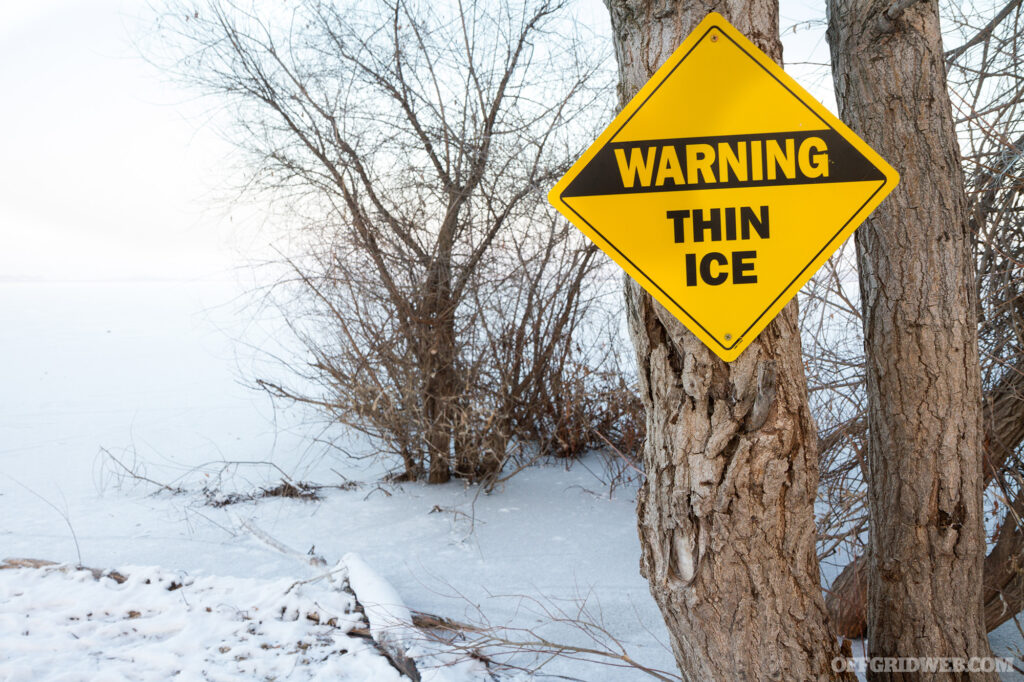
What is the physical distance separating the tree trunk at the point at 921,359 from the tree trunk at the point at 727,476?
0.66 m

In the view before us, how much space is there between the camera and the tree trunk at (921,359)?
2479mm

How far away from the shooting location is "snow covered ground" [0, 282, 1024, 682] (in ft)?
11.1

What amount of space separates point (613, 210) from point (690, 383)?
0.50 meters

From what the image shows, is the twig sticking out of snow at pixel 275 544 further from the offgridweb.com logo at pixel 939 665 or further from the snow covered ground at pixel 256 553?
the offgridweb.com logo at pixel 939 665

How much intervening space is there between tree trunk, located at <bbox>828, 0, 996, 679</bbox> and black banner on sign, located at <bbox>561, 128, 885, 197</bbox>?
2.93 ft

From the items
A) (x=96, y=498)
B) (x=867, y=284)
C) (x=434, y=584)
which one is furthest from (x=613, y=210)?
(x=96, y=498)

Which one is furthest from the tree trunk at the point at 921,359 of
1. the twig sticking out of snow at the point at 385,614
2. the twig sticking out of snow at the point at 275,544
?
the twig sticking out of snow at the point at 275,544

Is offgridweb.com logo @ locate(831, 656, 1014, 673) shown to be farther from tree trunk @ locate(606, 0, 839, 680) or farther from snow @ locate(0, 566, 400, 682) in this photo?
snow @ locate(0, 566, 400, 682)

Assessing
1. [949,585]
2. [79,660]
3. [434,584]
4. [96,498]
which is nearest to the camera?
[949,585]

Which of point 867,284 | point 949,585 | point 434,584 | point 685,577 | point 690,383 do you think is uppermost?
point 867,284

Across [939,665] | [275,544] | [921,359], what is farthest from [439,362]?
[939,665]

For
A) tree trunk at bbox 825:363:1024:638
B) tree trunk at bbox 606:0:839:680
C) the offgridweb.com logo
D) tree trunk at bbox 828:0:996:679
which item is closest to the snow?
tree trunk at bbox 606:0:839:680

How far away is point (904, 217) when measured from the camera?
2529 millimetres

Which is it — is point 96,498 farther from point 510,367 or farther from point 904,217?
point 904,217
